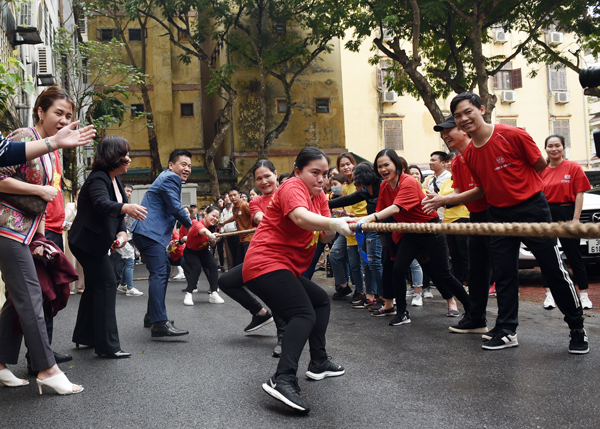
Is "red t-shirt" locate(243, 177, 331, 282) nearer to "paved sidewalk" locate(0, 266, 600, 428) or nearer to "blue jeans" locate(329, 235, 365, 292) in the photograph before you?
"paved sidewalk" locate(0, 266, 600, 428)

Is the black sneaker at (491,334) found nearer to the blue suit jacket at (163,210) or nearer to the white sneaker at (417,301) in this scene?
the white sneaker at (417,301)

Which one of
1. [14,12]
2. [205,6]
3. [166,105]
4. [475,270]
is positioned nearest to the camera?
[475,270]

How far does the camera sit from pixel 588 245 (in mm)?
8961

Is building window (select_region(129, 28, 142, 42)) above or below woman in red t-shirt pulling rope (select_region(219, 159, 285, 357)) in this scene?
above

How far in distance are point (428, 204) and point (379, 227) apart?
66.9 inches

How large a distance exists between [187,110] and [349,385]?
29126 mm

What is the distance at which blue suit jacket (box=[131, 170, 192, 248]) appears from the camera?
626 cm

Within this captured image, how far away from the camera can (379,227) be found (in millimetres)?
3447

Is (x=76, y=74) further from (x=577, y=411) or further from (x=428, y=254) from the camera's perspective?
(x=577, y=411)

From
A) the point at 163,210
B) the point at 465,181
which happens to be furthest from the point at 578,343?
the point at 163,210

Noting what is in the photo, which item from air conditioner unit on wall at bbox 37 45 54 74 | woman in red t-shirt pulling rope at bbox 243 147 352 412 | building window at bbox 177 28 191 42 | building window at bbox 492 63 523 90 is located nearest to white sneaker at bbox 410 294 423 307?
woman in red t-shirt pulling rope at bbox 243 147 352 412

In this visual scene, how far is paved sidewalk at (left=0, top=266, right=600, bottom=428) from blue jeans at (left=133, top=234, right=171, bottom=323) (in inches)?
11.9

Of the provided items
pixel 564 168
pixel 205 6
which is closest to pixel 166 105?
pixel 205 6

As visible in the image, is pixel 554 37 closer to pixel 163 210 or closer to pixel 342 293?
pixel 342 293
